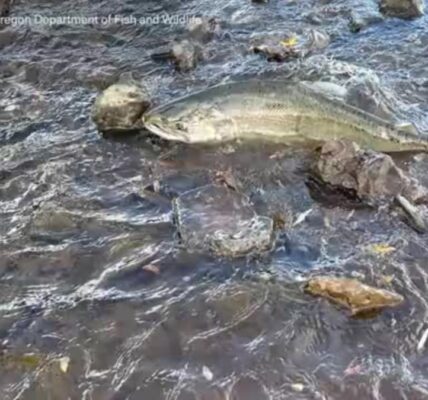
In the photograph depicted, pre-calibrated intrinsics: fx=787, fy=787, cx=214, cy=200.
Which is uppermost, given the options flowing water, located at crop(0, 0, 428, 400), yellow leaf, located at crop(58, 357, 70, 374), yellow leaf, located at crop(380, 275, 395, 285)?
yellow leaf, located at crop(380, 275, 395, 285)

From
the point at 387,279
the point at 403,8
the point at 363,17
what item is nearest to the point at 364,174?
the point at 387,279

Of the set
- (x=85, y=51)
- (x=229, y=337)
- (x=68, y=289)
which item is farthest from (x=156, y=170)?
(x=85, y=51)

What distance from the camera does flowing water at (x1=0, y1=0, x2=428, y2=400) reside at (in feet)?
12.6

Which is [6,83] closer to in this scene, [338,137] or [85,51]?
[85,51]

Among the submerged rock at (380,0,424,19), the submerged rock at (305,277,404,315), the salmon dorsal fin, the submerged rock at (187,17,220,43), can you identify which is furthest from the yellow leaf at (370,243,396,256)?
the submerged rock at (380,0,424,19)

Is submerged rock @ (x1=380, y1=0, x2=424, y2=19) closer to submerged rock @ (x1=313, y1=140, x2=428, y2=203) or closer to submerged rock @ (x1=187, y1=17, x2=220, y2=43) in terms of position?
submerged rock @ (x1=187, y1=17, x2=220, y2=43)

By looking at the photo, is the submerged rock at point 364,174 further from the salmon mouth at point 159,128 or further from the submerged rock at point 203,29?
the submerged rock at point 203,29

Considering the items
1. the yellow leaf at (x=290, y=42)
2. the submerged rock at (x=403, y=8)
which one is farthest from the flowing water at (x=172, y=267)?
the submerged rock at (x=403, y=8)

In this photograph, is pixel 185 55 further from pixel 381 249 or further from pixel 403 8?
pixel 381 249

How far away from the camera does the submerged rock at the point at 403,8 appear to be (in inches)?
297

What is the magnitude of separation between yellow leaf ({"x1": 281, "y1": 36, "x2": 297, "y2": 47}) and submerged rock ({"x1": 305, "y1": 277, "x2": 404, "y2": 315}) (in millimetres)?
3264

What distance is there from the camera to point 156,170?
5.39 metres

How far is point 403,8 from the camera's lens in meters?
7.57

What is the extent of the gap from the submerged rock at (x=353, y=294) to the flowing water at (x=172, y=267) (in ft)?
0.21
